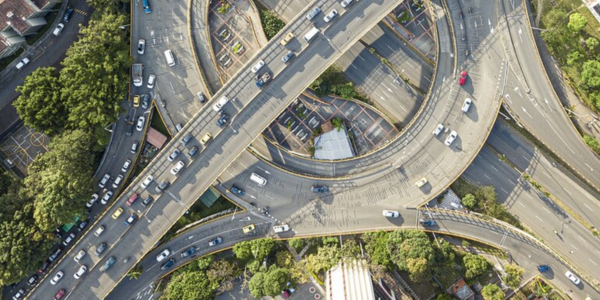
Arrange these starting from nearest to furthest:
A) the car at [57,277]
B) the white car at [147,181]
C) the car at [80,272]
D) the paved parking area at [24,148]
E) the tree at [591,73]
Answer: the tree at [591,73], the white car at [147,181], the car at [80,272], the car at [57,277], the paved parking area at [24,148]

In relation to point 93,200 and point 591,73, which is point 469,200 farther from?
point 93,200

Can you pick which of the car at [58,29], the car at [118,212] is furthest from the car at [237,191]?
the car at [58,29]

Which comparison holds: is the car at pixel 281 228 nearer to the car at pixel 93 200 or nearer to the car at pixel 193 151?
the car at pixel 193 151

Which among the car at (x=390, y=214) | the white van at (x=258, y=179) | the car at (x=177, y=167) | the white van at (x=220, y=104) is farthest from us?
the white van at (x=258, y=179)

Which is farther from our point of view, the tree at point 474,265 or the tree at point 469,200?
the tree at point 469,200

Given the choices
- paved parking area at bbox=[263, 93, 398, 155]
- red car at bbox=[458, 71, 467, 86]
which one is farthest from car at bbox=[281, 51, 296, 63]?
red car at bbox=[458, 71, 467, 86]

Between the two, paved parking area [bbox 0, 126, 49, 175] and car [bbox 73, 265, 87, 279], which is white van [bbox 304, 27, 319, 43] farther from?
car [bbox 73, 265, 87, 279]

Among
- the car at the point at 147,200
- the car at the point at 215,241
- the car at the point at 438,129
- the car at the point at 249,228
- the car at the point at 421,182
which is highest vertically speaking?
the car at the point at 438,129

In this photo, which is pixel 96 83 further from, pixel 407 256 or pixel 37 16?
pixel 407 256
